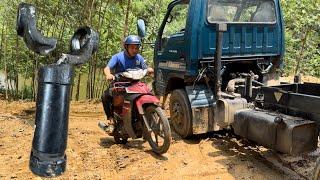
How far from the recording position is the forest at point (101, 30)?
10890 millimetres

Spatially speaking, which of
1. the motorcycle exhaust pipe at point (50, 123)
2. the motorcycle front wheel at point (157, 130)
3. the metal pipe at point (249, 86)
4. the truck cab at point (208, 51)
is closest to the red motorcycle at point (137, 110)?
the motorcycle front wheel at point (157, 130)

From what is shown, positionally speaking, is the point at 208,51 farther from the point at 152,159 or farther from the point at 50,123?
the point at 50,123

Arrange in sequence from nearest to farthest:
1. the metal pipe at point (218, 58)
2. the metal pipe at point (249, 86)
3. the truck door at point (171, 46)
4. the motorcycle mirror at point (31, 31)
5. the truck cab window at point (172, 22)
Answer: the motorcycle mirror at point (31, 31)
the metal pipe at point (218, 58)
the metal pipe at point (249, 86)
the truck door at point (171, 46)
the truck cab window at point (172, 22)

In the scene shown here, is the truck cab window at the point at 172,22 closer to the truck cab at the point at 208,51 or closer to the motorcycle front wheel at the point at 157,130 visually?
the truck cab at the point at 208,51

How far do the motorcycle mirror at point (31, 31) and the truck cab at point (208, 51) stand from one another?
4755mm

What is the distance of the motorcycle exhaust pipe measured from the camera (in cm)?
117

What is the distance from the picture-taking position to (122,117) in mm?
5508

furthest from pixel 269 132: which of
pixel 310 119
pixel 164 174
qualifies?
pixel 164 174

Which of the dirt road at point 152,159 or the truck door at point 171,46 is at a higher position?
the truck door at point 171,46

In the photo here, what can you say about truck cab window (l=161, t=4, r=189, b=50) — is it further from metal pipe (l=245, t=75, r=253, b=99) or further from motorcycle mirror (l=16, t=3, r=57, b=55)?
motorcycle mirror (l=16, t=3, r=57, b=55)

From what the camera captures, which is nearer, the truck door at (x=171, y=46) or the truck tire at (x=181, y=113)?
the truck tire at (x=181, y=113)

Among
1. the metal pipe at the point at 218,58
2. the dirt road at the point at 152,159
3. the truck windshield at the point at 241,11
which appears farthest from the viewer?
the truck windshield at the point at 241,11

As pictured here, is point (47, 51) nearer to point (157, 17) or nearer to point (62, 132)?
point (62, 132)

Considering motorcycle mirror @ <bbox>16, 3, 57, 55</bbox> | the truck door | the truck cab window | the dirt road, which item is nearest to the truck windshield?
the truck door
